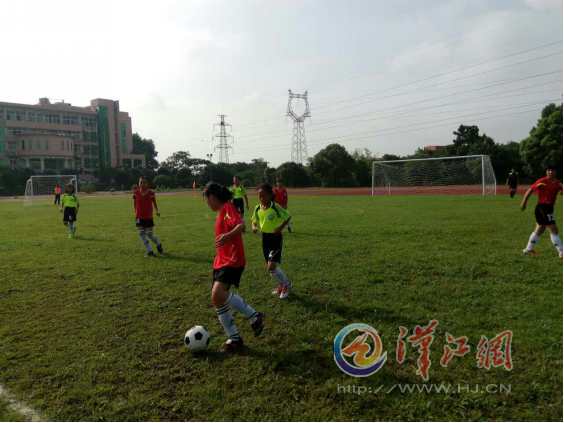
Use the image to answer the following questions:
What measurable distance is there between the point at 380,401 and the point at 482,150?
54982mm

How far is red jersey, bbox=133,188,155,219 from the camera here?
10578 mm

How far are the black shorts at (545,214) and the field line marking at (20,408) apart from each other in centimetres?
929

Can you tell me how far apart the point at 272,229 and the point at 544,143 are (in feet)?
143

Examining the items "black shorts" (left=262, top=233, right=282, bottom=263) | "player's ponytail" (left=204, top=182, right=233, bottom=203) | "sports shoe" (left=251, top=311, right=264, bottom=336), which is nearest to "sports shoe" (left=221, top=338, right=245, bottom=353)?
"sports shoe" (left=251, top=311, right=264, bottom=336)

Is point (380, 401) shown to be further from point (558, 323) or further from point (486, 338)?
point (558, 323)

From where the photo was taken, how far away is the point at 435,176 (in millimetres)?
38281

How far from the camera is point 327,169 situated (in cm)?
5778

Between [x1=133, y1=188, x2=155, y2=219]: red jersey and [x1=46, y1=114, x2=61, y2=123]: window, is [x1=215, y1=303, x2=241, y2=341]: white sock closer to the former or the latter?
[x1=133, y1=188, x2=155, y2=219]: red jersey

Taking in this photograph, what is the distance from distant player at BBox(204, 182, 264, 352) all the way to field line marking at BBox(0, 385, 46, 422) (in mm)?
1885

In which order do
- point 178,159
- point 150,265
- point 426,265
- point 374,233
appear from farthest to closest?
point 178,159 < point 374,233 < point 150,265 < point 426,265

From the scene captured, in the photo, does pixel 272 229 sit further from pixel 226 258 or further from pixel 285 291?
pixel 226 258

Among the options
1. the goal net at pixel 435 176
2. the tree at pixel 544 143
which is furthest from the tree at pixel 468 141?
the goal net at pixel 435 176

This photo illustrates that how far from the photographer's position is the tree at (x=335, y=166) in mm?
57531

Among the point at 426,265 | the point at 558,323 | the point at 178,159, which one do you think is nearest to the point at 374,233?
the point at 426,265
